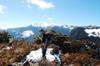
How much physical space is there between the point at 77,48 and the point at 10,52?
24.2ft

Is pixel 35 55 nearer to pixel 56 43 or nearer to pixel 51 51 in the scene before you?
pixel 51 51

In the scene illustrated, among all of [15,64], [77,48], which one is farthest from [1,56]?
[77,48]

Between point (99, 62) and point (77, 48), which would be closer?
point (99, 62)

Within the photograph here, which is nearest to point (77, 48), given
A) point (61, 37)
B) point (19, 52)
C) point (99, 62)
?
point (61, 37)

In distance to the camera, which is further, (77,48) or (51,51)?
(77,48)

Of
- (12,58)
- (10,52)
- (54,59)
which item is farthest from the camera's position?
(10,52)

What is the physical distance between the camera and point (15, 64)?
61.4 ft

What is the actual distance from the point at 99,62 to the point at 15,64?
291 inches

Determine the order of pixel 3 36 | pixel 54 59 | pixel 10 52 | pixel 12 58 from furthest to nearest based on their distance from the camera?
pixel 3 36
pixel 10 52
pixel 12 58
pixel 54 59

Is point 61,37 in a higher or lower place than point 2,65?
Result: higher

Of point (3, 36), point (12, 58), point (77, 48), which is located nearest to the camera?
point (12, 58)

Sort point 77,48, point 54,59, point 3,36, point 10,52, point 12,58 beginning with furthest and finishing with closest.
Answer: point 3,36 → point 77,48 → point 10,52 → point 12,58 → point 54,59

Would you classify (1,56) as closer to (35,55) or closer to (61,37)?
(35,55)

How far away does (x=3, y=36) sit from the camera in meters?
32.8
